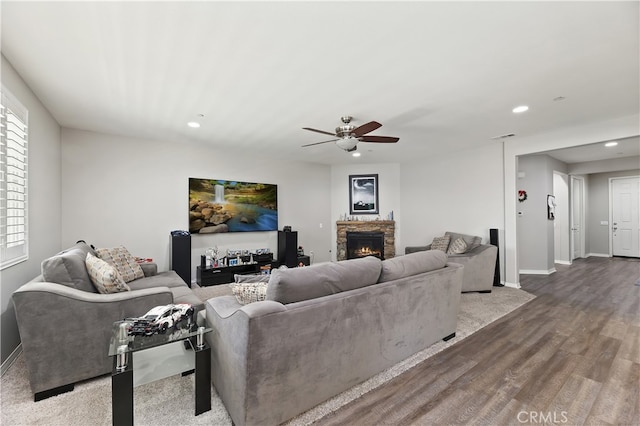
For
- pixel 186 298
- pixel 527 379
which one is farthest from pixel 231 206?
pixel 527 379

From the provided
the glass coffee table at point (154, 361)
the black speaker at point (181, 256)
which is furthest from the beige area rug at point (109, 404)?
the black speaker at point (181, 256)

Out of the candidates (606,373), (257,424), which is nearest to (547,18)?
(606,373)

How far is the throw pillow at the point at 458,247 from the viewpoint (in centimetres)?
490

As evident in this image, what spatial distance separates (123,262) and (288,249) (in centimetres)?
309

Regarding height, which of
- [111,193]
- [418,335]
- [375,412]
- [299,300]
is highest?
[111,193]

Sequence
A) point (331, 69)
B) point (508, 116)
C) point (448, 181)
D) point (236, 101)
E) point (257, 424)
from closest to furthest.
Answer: point (257, 424) < point (331, 69) < point (236, 101) < point (508, 116) < point (448, 181)

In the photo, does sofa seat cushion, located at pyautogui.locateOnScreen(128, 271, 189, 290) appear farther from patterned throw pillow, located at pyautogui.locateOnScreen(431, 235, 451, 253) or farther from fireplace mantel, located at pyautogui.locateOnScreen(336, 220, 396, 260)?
patterned throw pillow, located at pyautogui.locateOnScreen(431, 235, 451, 253)

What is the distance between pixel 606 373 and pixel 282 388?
265 centimetres

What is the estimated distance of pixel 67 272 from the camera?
2.17 metres

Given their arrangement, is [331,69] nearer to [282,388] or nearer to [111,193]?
[282,388]

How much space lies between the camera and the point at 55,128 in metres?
3.82

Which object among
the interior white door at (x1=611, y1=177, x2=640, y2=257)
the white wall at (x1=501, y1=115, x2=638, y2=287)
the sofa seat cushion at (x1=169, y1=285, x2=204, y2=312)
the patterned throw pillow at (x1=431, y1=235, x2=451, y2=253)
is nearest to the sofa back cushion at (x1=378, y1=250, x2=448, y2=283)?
the sofa seat cushion at (x1=169, y1=285, x2=204, y2=312)

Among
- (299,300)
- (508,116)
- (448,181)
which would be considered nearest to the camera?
(299,300)

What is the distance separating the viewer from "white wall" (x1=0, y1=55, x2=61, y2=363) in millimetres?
2330
